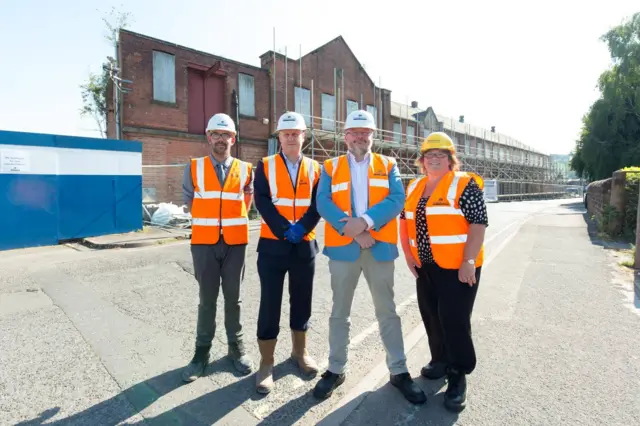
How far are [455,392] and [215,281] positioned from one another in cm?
208

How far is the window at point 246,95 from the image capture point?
62.4 ft

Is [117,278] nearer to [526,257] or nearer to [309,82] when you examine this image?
[526,257]

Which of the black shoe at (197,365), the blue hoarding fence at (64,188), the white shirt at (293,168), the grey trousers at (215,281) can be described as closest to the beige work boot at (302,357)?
the grey trousers at (215,281)

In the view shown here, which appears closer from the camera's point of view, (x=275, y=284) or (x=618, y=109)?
(x=275, y=284)

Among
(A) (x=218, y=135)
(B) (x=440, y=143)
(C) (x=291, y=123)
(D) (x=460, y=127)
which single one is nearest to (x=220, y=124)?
(A) (x=218, y=135)

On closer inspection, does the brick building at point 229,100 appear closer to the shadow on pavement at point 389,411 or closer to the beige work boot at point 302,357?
the beige work boot at point 302,357

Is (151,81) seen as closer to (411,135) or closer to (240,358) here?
(240,358)

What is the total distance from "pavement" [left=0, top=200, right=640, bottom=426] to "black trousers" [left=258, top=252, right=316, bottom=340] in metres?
0.47

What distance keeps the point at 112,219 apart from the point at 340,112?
17354 mm

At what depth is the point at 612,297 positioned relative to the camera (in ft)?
17.4

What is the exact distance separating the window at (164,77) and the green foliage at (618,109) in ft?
90.7

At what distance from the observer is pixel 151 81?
52.2ft

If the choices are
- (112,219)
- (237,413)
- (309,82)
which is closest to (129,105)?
(112,219)

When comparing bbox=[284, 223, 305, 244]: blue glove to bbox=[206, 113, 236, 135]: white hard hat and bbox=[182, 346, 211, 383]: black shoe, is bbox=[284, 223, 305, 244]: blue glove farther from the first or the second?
bbox=[182, 346, 211, 383]: black shoe
